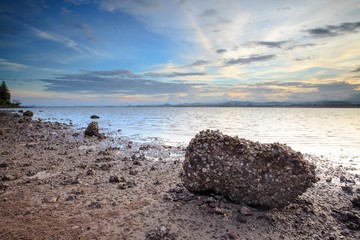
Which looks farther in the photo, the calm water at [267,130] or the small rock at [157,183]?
the calm water at [267,130]

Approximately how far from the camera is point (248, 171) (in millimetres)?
6020

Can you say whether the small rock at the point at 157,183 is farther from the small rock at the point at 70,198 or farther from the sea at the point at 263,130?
the sea at the point at 263,130

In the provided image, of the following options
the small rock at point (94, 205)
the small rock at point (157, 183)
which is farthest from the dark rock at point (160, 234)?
the small rock at point (157, 183)

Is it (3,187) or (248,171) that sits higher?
(248,171)

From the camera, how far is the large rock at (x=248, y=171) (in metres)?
5.91

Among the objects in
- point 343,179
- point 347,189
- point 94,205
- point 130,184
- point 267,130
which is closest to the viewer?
point 94,205

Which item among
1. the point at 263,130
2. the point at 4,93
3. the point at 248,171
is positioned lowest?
the point at 263,130

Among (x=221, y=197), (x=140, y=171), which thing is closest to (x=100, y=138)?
(x=140, y=171)

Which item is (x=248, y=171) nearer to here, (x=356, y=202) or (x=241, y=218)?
(x=241, y=218)

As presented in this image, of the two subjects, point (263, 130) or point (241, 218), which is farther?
point (263, 130)

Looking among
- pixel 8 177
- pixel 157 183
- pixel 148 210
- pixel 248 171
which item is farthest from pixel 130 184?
pixel 8 177

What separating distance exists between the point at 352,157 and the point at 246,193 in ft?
35.4

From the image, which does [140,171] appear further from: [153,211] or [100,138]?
[100,138]

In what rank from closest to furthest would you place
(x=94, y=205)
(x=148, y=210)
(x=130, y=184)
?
(x=148, y=210) < (x=94, y=205) < (x=130, y=184)
